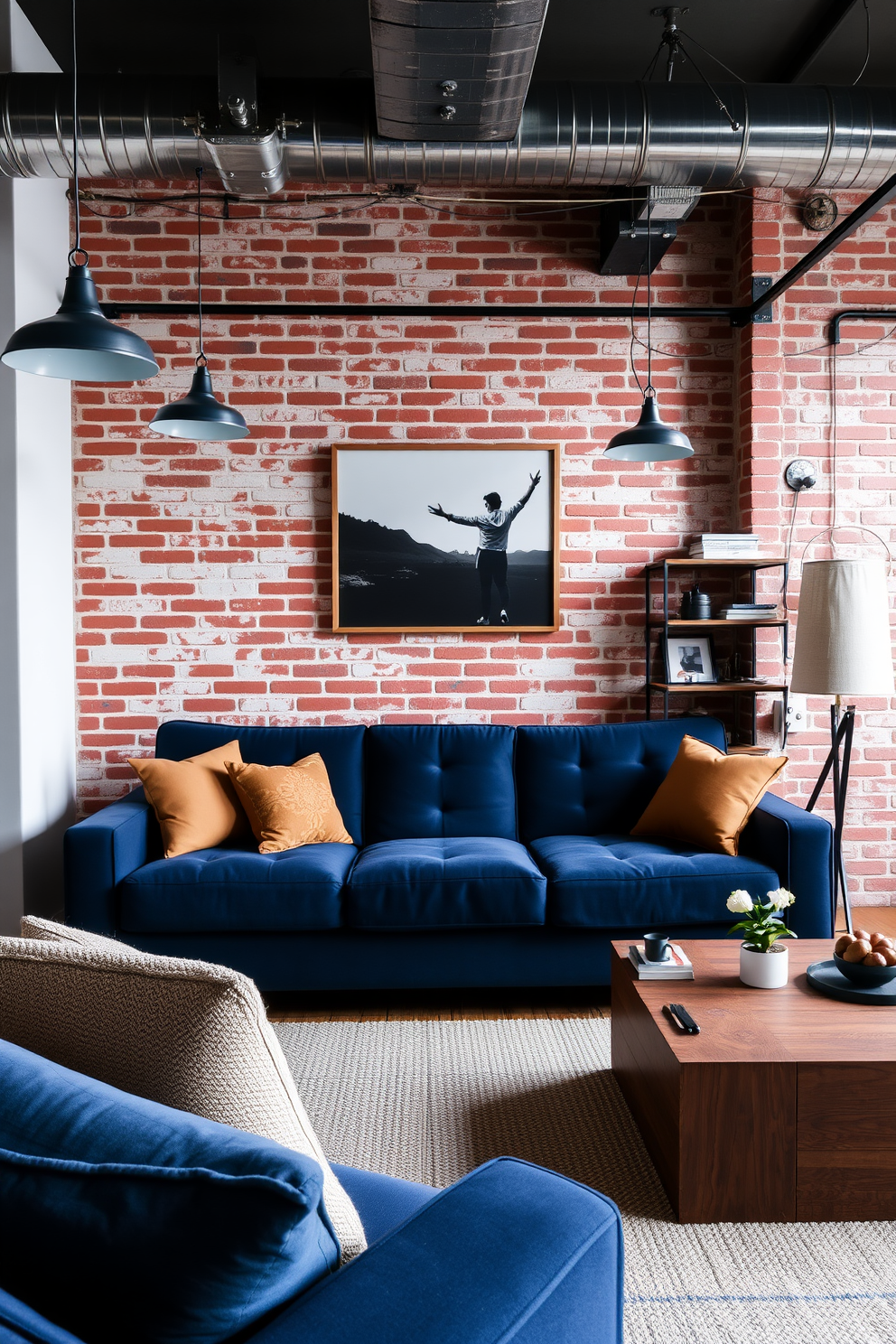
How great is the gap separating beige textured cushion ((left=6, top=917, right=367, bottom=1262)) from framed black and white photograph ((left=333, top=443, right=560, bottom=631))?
3.00 metres

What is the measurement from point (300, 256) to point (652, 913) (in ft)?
10.2

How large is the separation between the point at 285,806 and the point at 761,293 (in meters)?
2.95

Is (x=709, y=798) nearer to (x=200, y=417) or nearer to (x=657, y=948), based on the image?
(x=657, y=948)

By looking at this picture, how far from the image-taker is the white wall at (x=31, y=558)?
10.8 feet

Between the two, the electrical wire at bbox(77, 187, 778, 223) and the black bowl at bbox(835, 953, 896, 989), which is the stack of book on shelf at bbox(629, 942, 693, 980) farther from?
the electrical wire at bbox(77, 187, 778, 223)

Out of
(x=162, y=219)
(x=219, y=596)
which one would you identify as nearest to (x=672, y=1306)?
(x=219, y=596)

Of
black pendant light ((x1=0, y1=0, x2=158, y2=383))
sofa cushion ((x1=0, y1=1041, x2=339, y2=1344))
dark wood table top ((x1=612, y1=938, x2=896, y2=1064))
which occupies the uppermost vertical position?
black pendant light ((x1=0, y1=0, x2=158, y2=383))

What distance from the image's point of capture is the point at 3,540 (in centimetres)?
334

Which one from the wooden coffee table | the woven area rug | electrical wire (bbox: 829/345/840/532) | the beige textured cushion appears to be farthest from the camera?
electrical wire (bbox: 829/345/840/532)

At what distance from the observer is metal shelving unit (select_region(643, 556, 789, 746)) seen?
3.75 meters

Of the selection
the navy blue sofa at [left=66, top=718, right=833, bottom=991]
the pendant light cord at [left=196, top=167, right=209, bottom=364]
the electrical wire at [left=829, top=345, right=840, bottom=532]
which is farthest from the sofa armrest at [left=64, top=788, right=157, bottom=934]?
the electrical wire at [left=829, top=345, right=840, bottom=532]

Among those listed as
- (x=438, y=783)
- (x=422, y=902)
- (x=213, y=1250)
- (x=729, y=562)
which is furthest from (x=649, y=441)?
(x=213, y=1250)

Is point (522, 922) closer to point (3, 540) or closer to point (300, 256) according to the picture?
point (3, 540)

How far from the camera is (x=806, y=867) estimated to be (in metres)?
2.97
